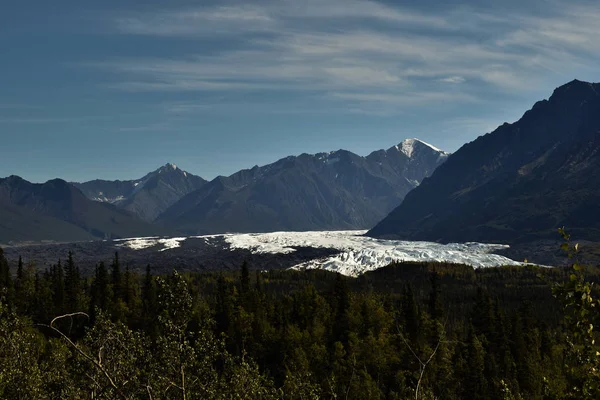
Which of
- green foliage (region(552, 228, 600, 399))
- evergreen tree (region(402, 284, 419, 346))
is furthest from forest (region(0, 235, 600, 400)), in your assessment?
evergreen tree (region(402, 284, 419, 346))

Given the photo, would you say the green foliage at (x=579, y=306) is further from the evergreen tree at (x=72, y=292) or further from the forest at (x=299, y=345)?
the evergreen tree at (x=72, y=292)

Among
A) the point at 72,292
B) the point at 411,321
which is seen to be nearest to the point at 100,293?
the point at 72,292

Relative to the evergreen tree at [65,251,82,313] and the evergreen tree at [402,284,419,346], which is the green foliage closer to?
the evergreen tree at [402,284,419,346]

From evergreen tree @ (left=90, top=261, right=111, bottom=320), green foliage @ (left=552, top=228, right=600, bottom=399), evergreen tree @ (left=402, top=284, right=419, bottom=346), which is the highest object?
green foliage @ (left=552, top=228, right=600, bottom=399)

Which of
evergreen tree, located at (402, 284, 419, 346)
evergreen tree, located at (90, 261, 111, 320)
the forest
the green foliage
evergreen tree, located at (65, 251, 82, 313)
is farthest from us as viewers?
evergreen tree, located at (90, 261, 111, 320)

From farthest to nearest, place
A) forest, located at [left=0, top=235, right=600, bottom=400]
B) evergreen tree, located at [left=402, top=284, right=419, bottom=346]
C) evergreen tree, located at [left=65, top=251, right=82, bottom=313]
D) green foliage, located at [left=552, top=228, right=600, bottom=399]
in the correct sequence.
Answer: evergreen tree, located at [left=65, top=251, right=82, bottom=313] → evergreen tree, located at [left=402, top=284, right=419, bottom=346] → forest, located at [left=0, top=235, right=600, bottom=400] → green foliage, located at [left=552, top=228, right=600, bottom=399]

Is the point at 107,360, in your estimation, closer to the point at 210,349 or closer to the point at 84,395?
the point at 210,349

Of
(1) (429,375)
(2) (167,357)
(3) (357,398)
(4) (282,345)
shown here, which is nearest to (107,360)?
(2) (167,357)

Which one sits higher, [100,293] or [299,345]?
[100,293]

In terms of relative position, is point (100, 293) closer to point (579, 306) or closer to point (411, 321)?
point (411, 321)

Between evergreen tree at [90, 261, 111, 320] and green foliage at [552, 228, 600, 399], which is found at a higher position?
green foliage at [552, 228, 600, 399]

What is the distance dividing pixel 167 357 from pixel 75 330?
13638 cm

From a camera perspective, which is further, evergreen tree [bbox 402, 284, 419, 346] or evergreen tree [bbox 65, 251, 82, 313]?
evergreen tree [bbox 65, 251, 82, 313]

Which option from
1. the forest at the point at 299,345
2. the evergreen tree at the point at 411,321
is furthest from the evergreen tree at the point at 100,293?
the evergreen tree at the point at 411,321
